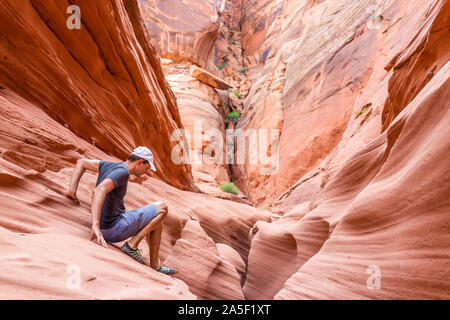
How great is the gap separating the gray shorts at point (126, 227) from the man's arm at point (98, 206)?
330mm

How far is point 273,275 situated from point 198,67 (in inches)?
723

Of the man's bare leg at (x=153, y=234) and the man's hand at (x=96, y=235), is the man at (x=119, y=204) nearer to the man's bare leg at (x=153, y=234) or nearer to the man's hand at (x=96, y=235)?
the man's bare leg at (x=153, y=234)

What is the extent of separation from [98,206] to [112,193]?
40 cm

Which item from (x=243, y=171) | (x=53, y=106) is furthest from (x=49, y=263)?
(x=243, y=171)

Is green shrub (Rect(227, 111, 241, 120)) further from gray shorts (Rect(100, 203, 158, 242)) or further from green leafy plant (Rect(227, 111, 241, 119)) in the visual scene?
gray shorts (Rect(100, 203, 158, 242))

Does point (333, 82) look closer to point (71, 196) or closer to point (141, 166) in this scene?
point (141, 166)

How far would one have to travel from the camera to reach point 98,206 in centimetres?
234

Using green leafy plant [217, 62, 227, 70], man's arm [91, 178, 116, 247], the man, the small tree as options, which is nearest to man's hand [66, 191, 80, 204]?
the man

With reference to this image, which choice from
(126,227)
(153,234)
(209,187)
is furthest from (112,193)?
(209,187)

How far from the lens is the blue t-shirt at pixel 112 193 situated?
2.64 metres

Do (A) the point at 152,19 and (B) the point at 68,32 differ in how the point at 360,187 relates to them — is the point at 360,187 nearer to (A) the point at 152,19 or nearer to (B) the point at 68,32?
(B) the point at 68,32

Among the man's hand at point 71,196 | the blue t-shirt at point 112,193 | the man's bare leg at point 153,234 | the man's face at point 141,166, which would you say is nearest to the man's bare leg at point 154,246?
the man's bare leg at point 153,234

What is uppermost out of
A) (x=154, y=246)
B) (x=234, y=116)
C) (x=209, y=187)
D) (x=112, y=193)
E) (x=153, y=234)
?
(x=234, y=116)

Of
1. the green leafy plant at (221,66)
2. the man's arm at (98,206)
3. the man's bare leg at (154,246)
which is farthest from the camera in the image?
the green leafy plant at (221,66)
